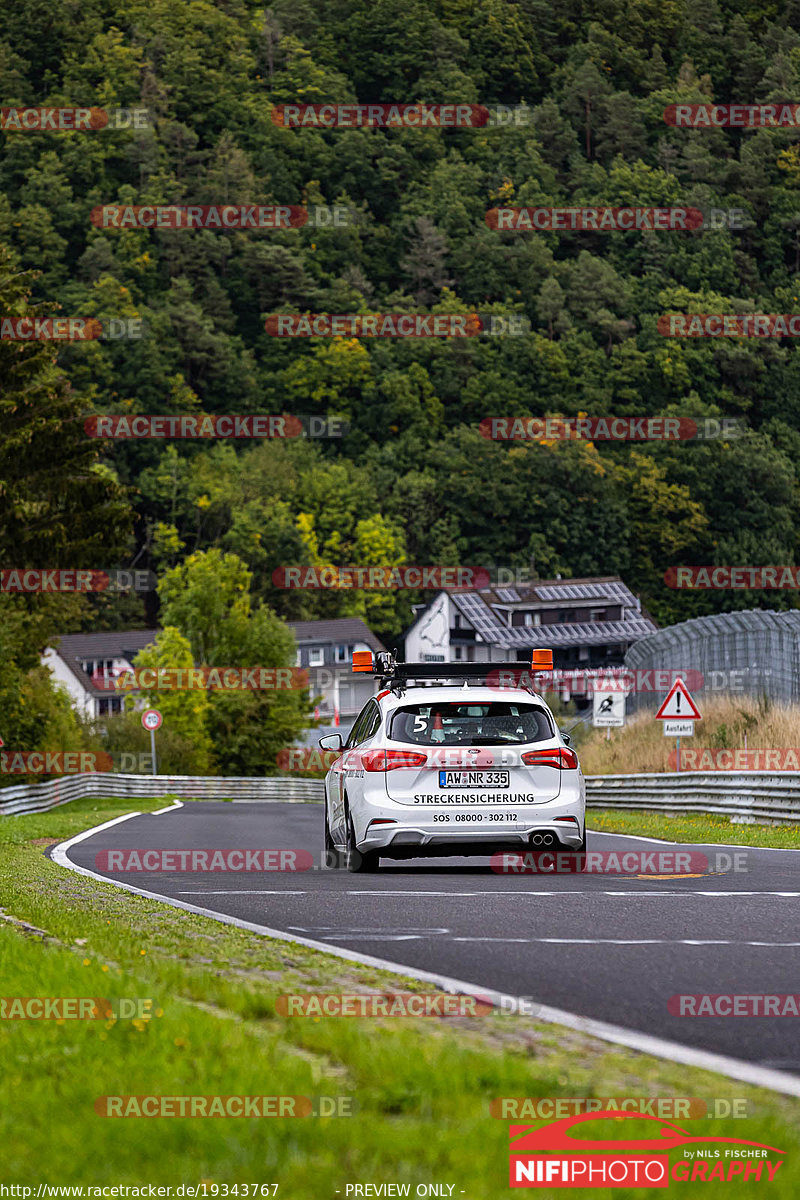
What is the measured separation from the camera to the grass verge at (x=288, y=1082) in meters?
3.93

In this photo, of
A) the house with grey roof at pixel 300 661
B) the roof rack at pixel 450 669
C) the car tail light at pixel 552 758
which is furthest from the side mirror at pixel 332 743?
the house with grey roof at pixel 300 661

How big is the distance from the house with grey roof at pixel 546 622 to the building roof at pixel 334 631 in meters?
4.50

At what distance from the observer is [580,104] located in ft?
634

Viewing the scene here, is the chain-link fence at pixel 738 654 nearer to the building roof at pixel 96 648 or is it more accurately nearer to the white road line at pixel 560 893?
the white road line at pixel 560 893

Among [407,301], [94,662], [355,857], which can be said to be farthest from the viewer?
[407,301]

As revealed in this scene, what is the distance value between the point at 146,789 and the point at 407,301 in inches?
4265

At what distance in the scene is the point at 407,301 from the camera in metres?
160

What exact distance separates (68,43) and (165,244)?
47.2 meters

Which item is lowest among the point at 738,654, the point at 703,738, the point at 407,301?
the point at 703,738

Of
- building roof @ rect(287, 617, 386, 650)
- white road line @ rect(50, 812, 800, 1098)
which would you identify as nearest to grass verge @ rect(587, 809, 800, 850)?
white road line @ rect(50, 812, 800, 1098)

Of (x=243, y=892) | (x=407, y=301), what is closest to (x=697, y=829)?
(x=243, y=892)

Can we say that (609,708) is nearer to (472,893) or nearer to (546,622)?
(472,893)

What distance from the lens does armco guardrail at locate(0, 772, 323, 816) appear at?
123ft

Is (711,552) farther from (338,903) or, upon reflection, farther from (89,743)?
(338,903)
